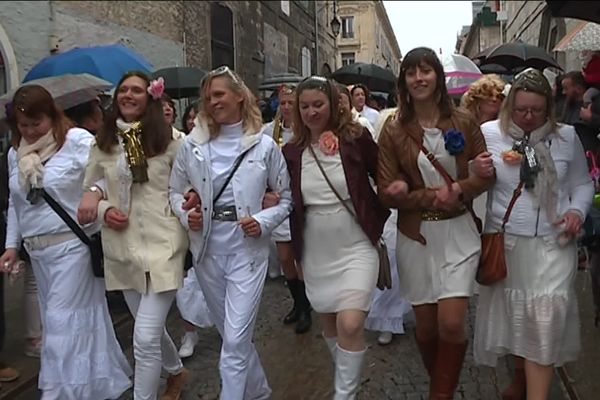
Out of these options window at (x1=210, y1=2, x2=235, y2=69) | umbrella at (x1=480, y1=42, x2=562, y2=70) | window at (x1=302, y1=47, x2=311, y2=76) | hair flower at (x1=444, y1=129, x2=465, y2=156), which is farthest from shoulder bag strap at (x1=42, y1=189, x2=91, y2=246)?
window at (x1=302, y1=47, x2=311, y2=76)

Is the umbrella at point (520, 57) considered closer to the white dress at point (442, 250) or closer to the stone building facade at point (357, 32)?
the white dress at point (442, 250)

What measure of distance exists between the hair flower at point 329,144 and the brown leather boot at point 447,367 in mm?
1159

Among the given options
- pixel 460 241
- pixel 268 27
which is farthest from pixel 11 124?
pixel 268 27

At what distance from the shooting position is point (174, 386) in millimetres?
4555

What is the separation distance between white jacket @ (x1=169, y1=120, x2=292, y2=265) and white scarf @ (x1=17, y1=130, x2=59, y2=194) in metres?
0.77

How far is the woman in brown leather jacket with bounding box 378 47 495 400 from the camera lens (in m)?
3.71

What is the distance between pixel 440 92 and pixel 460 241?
802 mm

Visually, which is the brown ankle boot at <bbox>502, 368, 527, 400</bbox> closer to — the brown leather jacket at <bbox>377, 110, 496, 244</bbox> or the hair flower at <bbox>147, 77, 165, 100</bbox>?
the brown leather jacket at <bbox>377, 110, 496, 244</bbox>

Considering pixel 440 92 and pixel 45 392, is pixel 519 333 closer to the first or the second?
pixel 440 92

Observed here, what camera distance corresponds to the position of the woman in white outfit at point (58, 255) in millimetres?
4082

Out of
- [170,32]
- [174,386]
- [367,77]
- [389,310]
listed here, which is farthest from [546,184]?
[170,32]

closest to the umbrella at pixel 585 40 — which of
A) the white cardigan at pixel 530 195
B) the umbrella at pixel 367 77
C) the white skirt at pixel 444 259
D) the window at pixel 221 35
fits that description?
the white cardigan at pixel 530 195

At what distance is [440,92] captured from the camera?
3.84 m

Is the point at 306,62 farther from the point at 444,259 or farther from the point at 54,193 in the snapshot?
the point at 444,259
